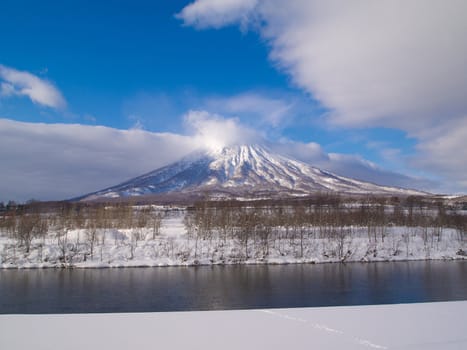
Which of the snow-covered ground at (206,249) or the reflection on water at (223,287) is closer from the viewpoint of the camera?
the reflection on water at (223,287)

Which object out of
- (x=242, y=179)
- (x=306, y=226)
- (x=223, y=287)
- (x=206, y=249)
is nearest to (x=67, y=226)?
(x=206, y=249)

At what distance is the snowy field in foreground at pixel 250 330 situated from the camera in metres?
6.68

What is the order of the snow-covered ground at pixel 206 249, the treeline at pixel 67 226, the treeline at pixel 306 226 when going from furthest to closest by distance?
the treeline at pixel 306 226, the treeline at pixel 67 226, the snow-covered ground at pixel 206 249

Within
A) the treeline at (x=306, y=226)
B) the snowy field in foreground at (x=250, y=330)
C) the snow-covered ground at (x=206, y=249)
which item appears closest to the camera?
the snowy field in foreground at (x=250, y=330)

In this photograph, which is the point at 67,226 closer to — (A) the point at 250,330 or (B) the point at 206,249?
(B) the point at 206,249

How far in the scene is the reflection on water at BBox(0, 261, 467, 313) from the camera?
16875mm

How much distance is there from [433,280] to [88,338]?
24.1 m

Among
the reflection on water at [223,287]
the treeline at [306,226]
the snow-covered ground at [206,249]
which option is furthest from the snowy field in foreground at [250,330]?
the treeline at [306,226]

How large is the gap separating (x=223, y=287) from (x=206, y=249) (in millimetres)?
14647

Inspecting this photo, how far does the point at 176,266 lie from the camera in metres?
32.4

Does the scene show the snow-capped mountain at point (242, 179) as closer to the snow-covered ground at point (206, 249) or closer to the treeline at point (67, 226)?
the treeline at point (67, 226)

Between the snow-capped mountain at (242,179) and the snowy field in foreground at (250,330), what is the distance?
80.8 m

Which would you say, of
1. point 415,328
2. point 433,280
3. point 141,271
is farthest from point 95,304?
point 433,280

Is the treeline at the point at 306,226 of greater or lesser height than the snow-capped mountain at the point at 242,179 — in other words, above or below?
below
